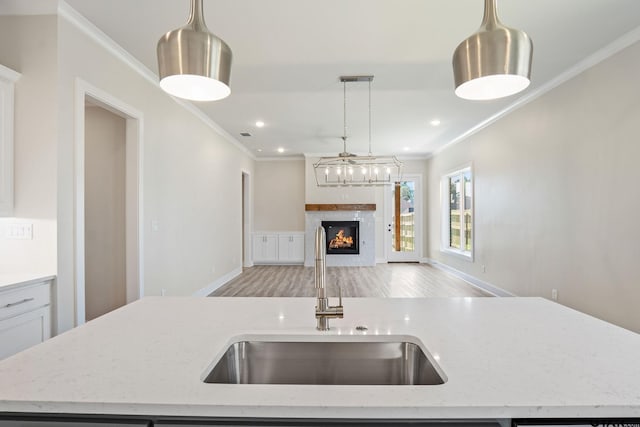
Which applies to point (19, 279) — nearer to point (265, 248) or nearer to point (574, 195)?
point (574, 195)

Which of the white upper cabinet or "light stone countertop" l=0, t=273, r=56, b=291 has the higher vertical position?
the white upper cabinet

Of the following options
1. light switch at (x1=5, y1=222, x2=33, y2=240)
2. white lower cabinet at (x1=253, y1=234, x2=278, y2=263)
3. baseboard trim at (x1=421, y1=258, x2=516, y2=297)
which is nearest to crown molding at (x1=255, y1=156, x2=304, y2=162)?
white lower cabinet at (x1=253, y1=234, x2=278, y2=263)

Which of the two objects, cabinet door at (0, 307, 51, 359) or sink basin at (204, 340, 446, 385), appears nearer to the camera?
sink basin at (204, 340, 446, 385)

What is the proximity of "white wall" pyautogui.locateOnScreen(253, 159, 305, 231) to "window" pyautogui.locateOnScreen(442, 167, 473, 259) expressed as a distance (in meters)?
3.28

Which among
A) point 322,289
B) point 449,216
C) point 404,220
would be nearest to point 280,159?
point 404,220

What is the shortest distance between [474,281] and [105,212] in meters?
5.37

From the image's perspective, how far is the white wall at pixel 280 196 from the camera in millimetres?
7754

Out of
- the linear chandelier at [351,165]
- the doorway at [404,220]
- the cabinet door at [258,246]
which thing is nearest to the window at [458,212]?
the doorway at [404,220]

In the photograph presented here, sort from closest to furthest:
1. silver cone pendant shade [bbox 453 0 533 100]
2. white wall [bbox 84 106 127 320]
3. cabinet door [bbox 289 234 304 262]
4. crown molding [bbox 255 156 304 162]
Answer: silver cone pendant shade [bbox 453 0 533 100], white wall [bbox 84 106 127 320], cabinet door [bbox 289 234 304 262], crown molding [bbox 255 156 304 162]

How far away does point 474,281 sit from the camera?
17.6 ft

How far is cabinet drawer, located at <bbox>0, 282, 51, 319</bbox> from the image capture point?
5.78ft

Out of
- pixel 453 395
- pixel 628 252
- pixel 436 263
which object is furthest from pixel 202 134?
pixel 436 263

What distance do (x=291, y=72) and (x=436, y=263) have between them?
5.56m

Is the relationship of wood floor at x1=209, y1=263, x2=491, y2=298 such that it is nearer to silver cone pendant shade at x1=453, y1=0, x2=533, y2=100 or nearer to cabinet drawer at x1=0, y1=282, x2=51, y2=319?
cabinet drawer at x1=0, y1=282, x2=51, y2=319
